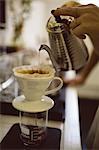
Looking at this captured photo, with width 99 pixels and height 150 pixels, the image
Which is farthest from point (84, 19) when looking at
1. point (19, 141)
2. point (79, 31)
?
point (19, 141)

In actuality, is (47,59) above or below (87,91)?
above

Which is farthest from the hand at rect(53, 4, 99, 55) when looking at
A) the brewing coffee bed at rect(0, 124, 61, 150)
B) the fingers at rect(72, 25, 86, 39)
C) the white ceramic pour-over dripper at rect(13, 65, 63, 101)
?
the brewing coffee bed at rect(0, 124, 61, 150)

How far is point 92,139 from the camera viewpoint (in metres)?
0.75

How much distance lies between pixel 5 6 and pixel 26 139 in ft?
5.31

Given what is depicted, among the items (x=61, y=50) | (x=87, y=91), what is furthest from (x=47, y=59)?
(x=87, y=91)

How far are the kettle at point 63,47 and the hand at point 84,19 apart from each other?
4cm

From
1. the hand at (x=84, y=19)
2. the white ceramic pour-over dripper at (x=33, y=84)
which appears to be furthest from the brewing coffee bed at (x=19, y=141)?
the hand at (x=84, y=19)

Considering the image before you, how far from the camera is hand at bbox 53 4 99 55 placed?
56cm

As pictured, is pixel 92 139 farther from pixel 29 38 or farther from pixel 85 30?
pixel 29 38

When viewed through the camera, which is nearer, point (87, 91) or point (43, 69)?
point (43, 69)

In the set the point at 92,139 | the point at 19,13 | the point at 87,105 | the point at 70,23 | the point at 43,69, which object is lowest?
the point at 87,105

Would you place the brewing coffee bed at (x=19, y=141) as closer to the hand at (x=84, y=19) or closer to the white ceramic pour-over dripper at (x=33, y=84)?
the white ceramic pour-over dripper at (x=33, y=84)

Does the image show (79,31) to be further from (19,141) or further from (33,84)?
(19,141)

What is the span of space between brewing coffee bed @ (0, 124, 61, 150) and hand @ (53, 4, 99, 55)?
0.25 m
